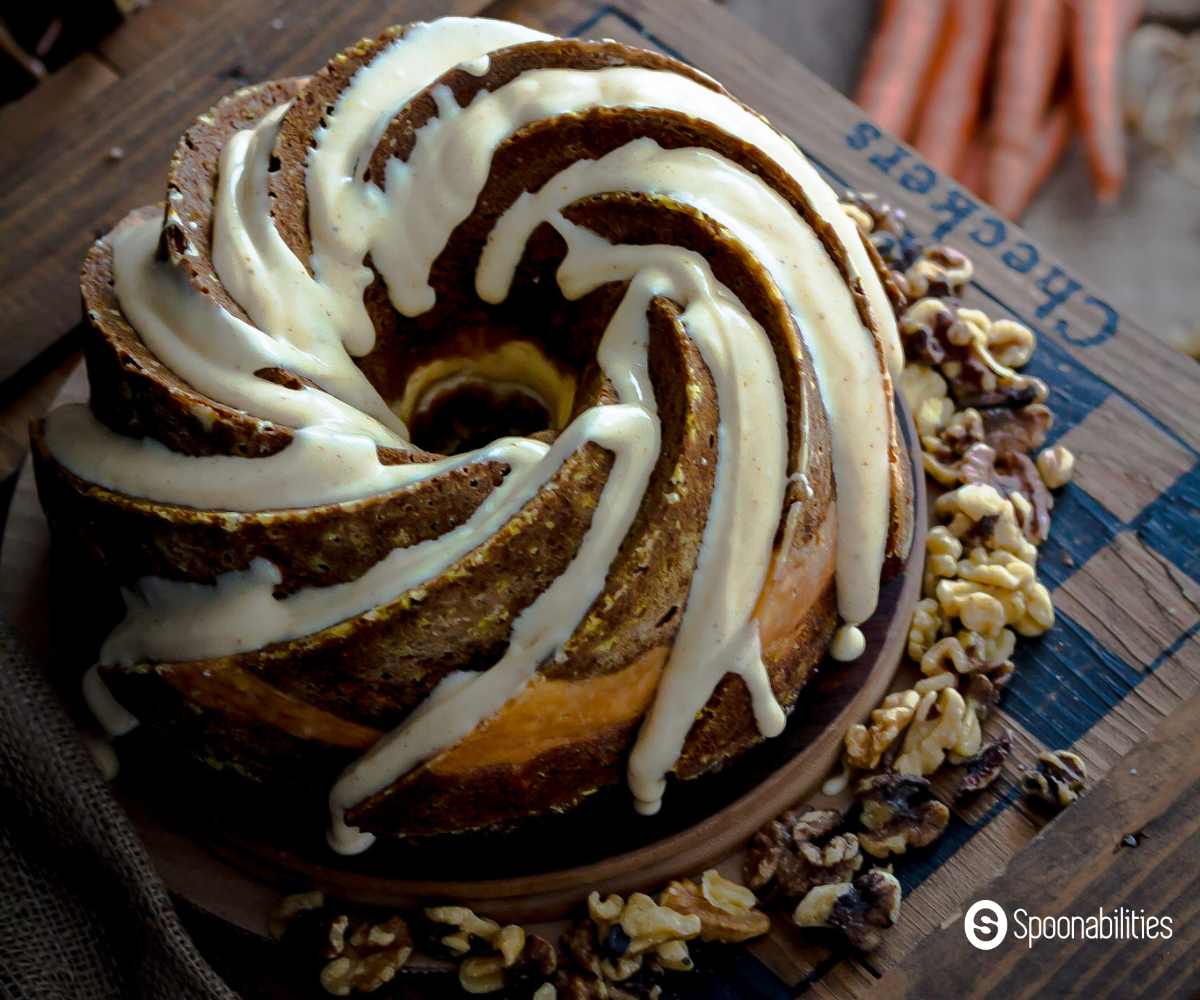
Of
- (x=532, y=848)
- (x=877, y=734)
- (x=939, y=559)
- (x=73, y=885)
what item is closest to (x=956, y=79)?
(x=939, y=559)

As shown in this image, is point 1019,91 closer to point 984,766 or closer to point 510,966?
point 984,766

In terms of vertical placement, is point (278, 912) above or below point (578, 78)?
below

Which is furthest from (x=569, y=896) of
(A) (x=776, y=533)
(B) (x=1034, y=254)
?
(B) (x=1034, y=254)

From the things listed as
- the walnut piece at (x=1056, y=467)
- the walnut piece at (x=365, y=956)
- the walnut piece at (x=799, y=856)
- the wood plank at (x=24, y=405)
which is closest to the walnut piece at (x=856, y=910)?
the walnut piece at (x=799, y=856)

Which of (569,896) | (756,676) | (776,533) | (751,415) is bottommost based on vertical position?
(569,896)

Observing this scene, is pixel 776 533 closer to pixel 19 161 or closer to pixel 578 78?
pixel 578 78
